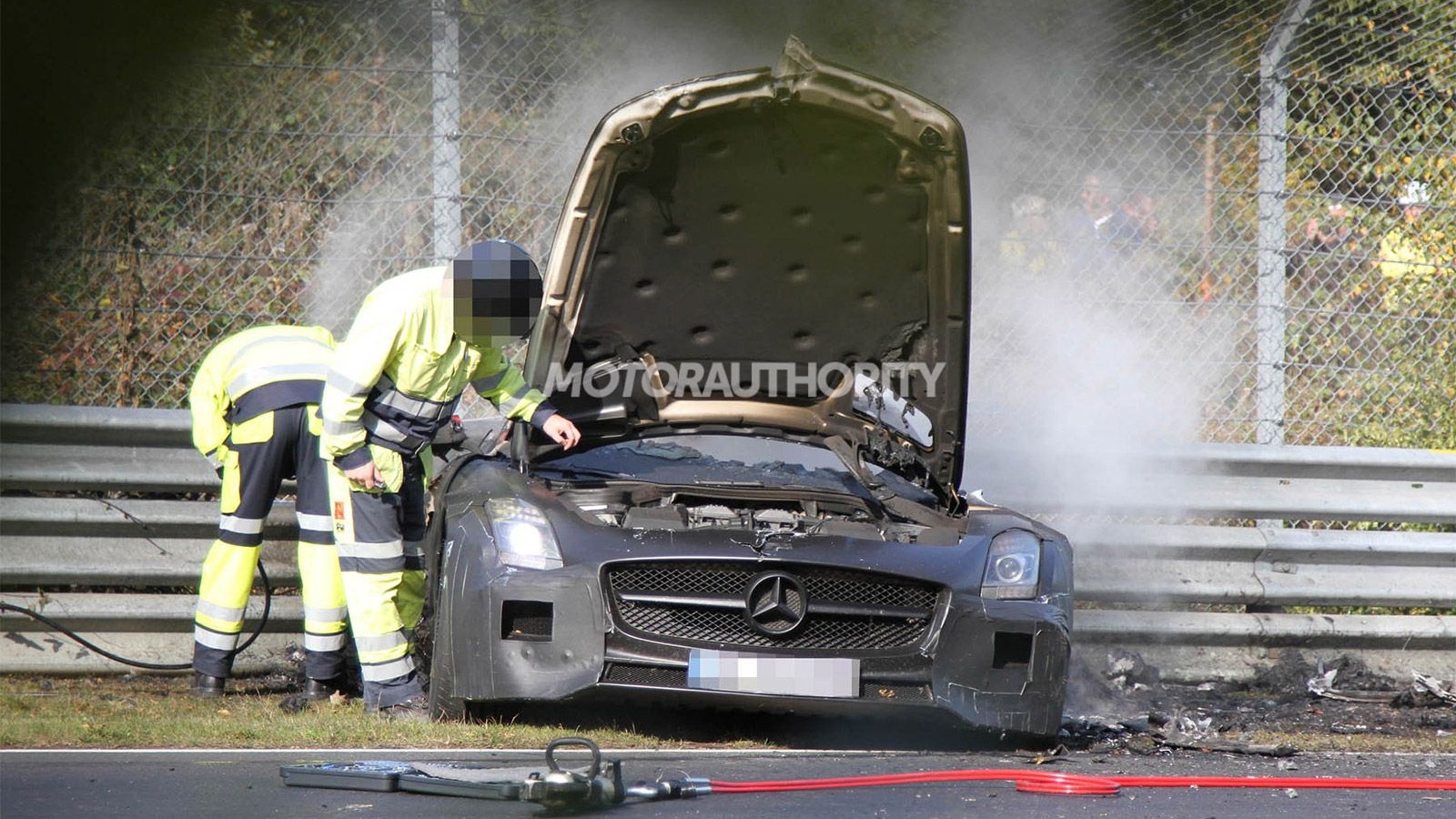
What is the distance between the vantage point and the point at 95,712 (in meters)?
5.58

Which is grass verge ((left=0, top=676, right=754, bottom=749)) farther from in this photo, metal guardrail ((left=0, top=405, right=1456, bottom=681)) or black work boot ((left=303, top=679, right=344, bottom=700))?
metal guardrail ((left=0, top=405, right=1456, bottom=681))

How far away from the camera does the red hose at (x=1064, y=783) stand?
14.1ft

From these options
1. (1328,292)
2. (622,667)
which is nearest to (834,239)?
(622,667)

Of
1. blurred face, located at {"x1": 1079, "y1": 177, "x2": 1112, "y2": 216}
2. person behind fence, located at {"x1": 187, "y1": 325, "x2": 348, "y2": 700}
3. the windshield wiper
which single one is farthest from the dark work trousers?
blurred face, located at {"x1": 1079, "y1": 177, "x2": 1112, "y2": 216}

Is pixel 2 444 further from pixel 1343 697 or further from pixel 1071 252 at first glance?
pixel 1343 697

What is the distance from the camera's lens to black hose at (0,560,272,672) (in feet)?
20.3

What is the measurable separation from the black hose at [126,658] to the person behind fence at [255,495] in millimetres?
208

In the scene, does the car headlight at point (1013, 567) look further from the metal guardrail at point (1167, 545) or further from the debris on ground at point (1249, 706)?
the metal guardrail at point (1167, 545)

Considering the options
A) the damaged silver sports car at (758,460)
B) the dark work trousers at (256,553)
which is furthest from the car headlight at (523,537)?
the dark work trousers at (256,553)

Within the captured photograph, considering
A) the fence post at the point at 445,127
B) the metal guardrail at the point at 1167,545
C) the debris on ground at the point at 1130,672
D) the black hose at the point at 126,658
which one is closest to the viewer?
the black hose at the point at 126,658

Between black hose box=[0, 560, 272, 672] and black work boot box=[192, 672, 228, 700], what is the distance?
0.58 feet

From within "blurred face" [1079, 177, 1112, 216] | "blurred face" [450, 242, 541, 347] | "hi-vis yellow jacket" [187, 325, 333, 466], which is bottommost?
"hi-vis yellow jacket" [187, 325, 333, 466]

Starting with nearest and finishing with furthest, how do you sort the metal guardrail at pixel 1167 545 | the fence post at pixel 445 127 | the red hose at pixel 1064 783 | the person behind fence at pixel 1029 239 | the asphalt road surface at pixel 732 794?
the asphalt road surface at pixel 732 794 → the red hose at pixel 1064 783 → the metal guardrail at pixel 1167 545 → the fence post at pixel 445 127 → the person behind fence at pixel 1029 239

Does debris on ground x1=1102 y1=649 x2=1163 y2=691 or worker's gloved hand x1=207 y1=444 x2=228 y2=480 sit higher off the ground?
worker's gloved hand x1=207 y1=444 x2=228 y2=480
